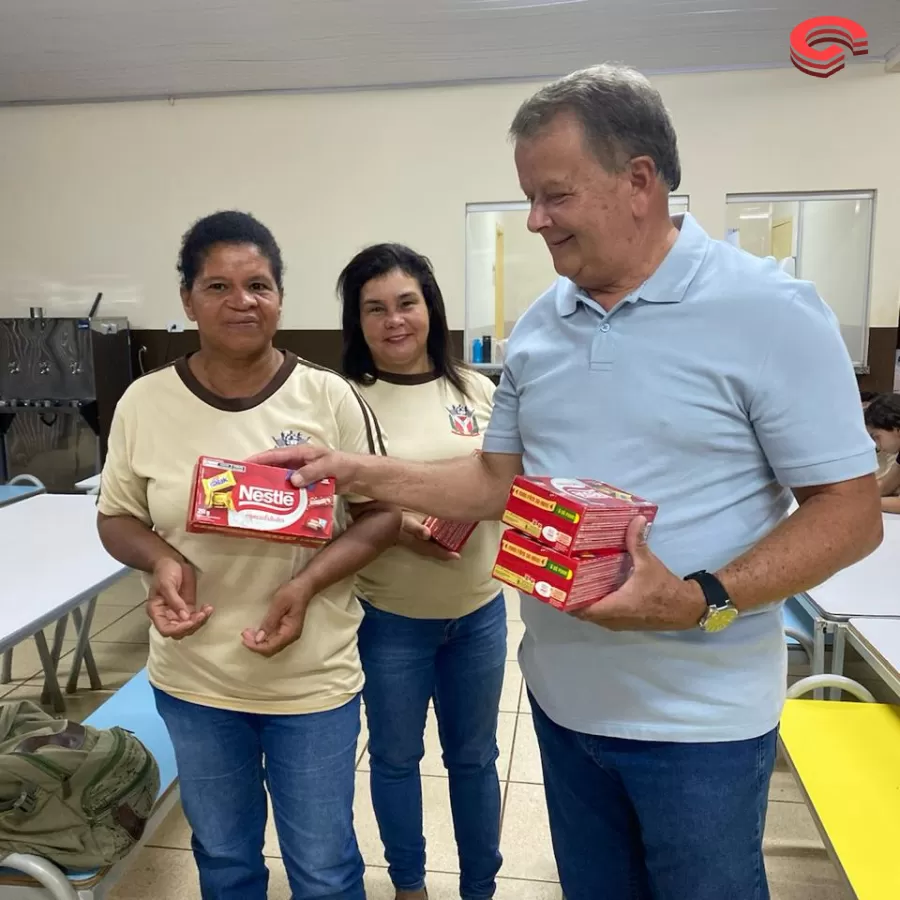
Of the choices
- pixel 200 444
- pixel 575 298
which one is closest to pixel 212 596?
pixel 200 444

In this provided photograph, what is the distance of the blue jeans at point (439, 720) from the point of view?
166cm

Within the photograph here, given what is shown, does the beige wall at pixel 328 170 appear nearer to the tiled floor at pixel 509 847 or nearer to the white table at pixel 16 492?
the white table at pixel 16 492

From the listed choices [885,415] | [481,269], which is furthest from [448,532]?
[481,269]

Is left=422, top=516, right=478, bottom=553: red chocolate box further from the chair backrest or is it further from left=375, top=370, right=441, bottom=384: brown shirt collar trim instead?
the chair backrest

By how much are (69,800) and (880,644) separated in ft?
5.98

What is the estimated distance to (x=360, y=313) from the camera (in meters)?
1.80

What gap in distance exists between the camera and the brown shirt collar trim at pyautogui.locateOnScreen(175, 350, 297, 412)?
1363mm

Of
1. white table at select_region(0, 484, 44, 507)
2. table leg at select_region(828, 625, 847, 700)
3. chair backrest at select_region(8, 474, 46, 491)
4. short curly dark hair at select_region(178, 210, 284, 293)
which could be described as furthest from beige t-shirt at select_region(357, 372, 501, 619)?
chair backrest at select_region(8, 474, 46, 491)

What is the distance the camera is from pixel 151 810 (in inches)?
63.6

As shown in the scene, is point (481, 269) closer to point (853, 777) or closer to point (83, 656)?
point (83, 656)

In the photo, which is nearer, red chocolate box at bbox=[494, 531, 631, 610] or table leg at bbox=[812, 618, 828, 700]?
red chocolate box at bbox=[494, 531, 631, 610]

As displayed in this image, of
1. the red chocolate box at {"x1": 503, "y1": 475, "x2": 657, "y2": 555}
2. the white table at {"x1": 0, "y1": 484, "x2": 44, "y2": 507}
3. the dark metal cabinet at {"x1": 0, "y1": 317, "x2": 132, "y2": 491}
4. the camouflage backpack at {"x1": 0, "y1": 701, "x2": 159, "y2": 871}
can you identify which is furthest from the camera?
the dark metal cabinet at {"x1": 0, "y1": 317, "x2": 132, "y2": 491}

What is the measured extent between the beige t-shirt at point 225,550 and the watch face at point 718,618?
27.9 inches

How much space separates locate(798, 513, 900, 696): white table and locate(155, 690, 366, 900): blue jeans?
131 centimetres
